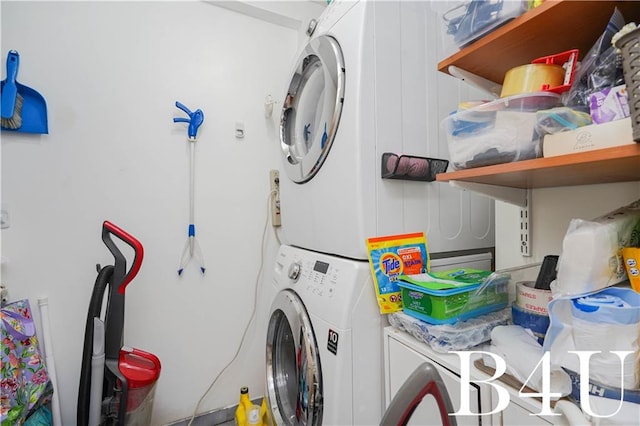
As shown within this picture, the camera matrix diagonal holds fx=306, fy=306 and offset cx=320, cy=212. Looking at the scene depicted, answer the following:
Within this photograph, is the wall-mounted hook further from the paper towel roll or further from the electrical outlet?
the paper towel roll

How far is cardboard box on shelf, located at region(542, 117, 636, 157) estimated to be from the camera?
1.74 feet

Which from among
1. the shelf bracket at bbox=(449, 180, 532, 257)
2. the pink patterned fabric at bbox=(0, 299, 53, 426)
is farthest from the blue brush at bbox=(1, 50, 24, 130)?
the shelf bracket at bbox=(449, 180, 532, 257)

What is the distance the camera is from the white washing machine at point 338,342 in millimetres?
952

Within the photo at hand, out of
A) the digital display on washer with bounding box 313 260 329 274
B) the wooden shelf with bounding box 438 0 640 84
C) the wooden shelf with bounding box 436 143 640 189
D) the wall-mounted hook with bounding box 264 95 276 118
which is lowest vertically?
the digital display on washer with bounding box 313 260 329 274

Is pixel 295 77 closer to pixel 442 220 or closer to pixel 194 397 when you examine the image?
pixel 442 220

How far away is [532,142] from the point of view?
0.68 meters

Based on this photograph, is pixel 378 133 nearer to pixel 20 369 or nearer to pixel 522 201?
pixel 522 201

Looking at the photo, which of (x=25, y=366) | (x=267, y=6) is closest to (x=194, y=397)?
(x=25, y=366)

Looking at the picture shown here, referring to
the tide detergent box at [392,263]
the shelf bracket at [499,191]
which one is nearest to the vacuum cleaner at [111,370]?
the tide detergent box at [392,263]

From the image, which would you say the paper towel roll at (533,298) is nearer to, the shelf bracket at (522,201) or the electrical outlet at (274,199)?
the shelf bracket at (522,201)

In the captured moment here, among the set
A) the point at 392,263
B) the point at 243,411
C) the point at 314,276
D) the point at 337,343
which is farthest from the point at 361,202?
the point at 243,411

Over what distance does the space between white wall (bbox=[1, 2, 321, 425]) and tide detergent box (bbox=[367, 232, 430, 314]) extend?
106cm

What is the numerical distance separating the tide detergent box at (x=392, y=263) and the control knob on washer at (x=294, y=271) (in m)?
0.37

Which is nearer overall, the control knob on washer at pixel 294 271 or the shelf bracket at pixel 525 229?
the shelf bracket at pixel 525 229
